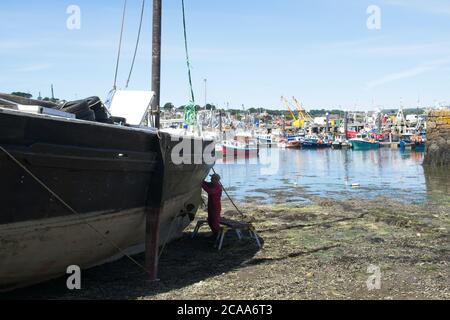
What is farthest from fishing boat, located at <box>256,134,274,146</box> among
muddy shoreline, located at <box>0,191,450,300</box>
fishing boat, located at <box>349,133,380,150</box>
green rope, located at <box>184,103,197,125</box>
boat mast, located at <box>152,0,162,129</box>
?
boat mast, located at <box>152,0,162,129</box>

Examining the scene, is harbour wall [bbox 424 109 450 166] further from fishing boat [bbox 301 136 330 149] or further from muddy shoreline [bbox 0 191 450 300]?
fishing boat [bbox 301 136 330 149]

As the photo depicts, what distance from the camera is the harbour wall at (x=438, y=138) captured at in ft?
122

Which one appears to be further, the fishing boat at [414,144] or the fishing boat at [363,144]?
the fishing boat at [363,144]

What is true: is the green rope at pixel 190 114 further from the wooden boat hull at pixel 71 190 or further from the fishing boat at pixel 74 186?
the wooden boat hull at pixel 71 190

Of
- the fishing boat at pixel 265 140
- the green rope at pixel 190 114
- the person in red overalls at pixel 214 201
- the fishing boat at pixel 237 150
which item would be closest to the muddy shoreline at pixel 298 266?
the person in red overalls at pixel 214 201

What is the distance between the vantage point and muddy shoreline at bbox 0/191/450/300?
6.83 m

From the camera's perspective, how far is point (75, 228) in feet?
21.6

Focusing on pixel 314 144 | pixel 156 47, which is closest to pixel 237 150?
pixel 314 144

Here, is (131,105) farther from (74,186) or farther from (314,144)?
(314,144)

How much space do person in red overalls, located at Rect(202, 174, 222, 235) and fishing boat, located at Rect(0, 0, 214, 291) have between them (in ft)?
4.38

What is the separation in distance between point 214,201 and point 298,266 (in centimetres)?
234

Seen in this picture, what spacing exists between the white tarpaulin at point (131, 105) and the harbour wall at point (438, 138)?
32.6 meters
